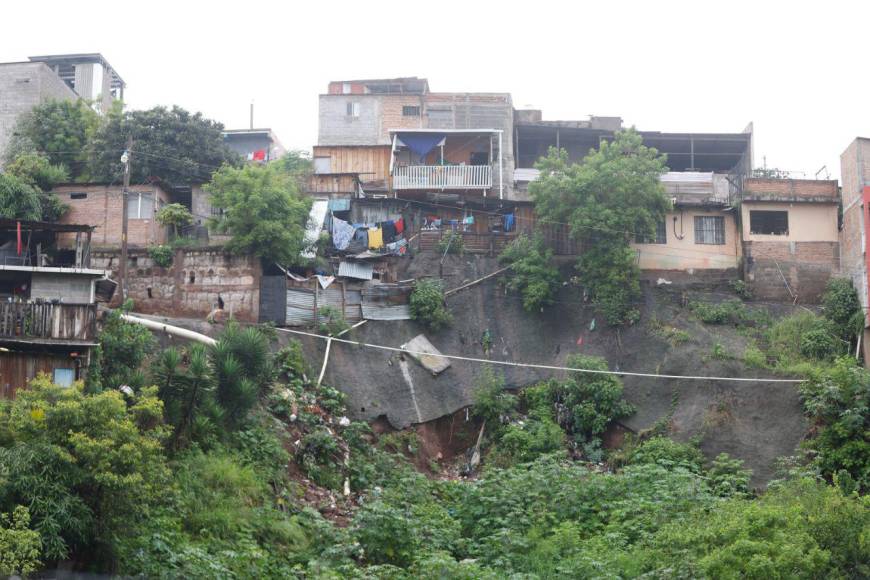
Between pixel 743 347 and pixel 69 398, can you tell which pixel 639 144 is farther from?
pixel 69 398

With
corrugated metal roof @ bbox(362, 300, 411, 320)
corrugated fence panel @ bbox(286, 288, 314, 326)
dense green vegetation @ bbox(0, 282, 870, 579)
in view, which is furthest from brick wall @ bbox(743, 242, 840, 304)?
corrugated fence panel @ bbox(286, 288, 314, 326)

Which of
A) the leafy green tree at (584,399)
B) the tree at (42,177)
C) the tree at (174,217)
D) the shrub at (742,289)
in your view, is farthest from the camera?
the shrub at (742,289)

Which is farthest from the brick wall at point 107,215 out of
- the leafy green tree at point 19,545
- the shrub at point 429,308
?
the leafy green tree at point 19,545

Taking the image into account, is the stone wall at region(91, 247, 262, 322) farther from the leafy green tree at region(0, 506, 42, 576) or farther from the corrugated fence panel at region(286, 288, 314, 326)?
the leafy green tree at region(0, 506, 42, 576)

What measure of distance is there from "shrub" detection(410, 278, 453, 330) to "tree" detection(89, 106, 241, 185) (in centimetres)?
826

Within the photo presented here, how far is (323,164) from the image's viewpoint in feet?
128

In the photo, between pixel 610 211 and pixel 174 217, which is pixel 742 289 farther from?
pixel 174 217

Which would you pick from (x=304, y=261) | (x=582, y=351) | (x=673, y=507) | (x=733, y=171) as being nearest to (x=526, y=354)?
(x=582, y=351)

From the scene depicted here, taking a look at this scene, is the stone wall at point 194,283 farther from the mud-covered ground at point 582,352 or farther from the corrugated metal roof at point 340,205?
the corrugated metal roof at point 340,205

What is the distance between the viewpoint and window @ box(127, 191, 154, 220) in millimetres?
33562

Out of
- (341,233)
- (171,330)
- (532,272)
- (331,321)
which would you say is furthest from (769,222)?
(171,330)

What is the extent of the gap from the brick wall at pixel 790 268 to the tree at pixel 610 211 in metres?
3.72

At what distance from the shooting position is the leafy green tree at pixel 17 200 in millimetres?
31297

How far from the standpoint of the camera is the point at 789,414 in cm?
2809
